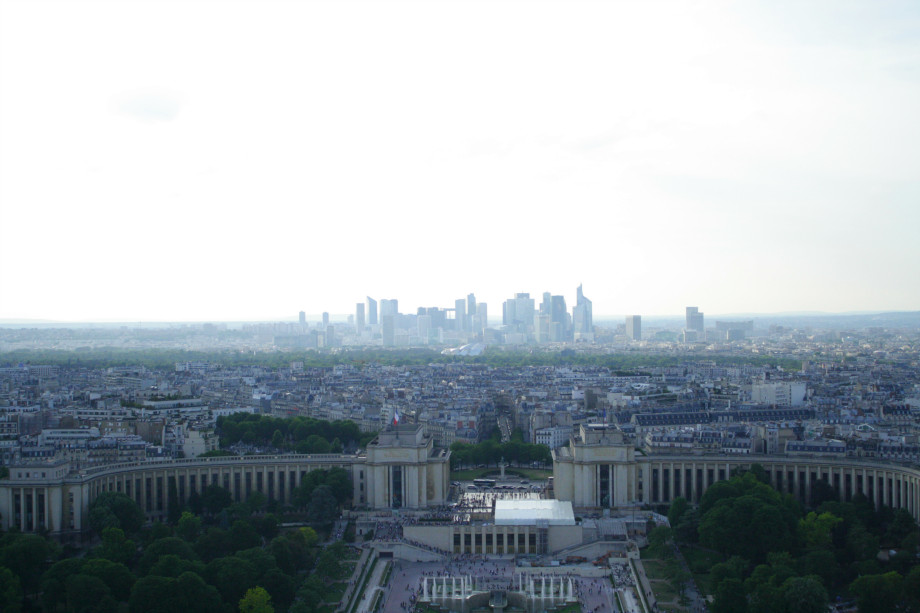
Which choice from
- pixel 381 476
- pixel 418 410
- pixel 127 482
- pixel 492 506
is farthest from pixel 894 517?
→ pixel 418 410

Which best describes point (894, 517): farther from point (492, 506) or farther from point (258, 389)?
point (258, 389)

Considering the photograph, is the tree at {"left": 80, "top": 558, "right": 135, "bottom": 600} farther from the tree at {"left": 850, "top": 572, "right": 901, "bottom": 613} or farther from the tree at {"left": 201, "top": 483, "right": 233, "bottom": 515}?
the tree at {"left": 850, "top": 572, "right": 901, "bottom": 613}

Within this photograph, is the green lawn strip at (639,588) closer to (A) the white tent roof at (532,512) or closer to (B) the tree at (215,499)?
(A) the white tent roof at (532,512)

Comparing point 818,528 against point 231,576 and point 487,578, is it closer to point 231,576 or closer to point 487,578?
point 487,578

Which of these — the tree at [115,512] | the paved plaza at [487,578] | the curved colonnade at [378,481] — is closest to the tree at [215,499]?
the curved colonnade at [378,481]

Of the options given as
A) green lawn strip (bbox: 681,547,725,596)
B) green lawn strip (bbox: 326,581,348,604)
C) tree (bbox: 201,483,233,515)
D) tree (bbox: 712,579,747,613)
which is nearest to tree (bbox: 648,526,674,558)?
green lawn strip (bbox: 681,547,725,596)

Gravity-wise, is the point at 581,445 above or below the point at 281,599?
above
